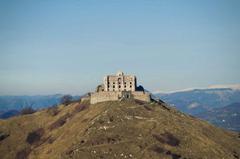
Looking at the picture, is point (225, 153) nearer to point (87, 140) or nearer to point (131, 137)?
point (131, 137)

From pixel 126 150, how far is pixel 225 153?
50079 mm

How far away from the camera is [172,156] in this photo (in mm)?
179250

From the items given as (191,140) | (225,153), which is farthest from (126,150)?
(225,153)

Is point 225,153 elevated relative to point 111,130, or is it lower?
lower

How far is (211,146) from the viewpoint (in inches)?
7736

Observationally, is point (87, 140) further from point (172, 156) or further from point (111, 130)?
point (172, 156)

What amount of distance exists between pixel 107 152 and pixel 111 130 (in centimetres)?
2054

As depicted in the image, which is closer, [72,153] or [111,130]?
[72,153]

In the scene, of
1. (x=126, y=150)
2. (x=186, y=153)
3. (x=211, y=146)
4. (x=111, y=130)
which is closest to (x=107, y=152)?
(x=126, y=150)

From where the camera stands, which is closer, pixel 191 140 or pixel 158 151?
pixel 158 151

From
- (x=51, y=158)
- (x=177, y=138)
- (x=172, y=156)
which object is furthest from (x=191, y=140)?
(x=51, y=158)

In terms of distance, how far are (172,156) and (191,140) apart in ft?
68.6

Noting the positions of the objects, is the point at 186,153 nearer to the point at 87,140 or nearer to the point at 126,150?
the point at 126,150

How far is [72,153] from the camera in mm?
180000
